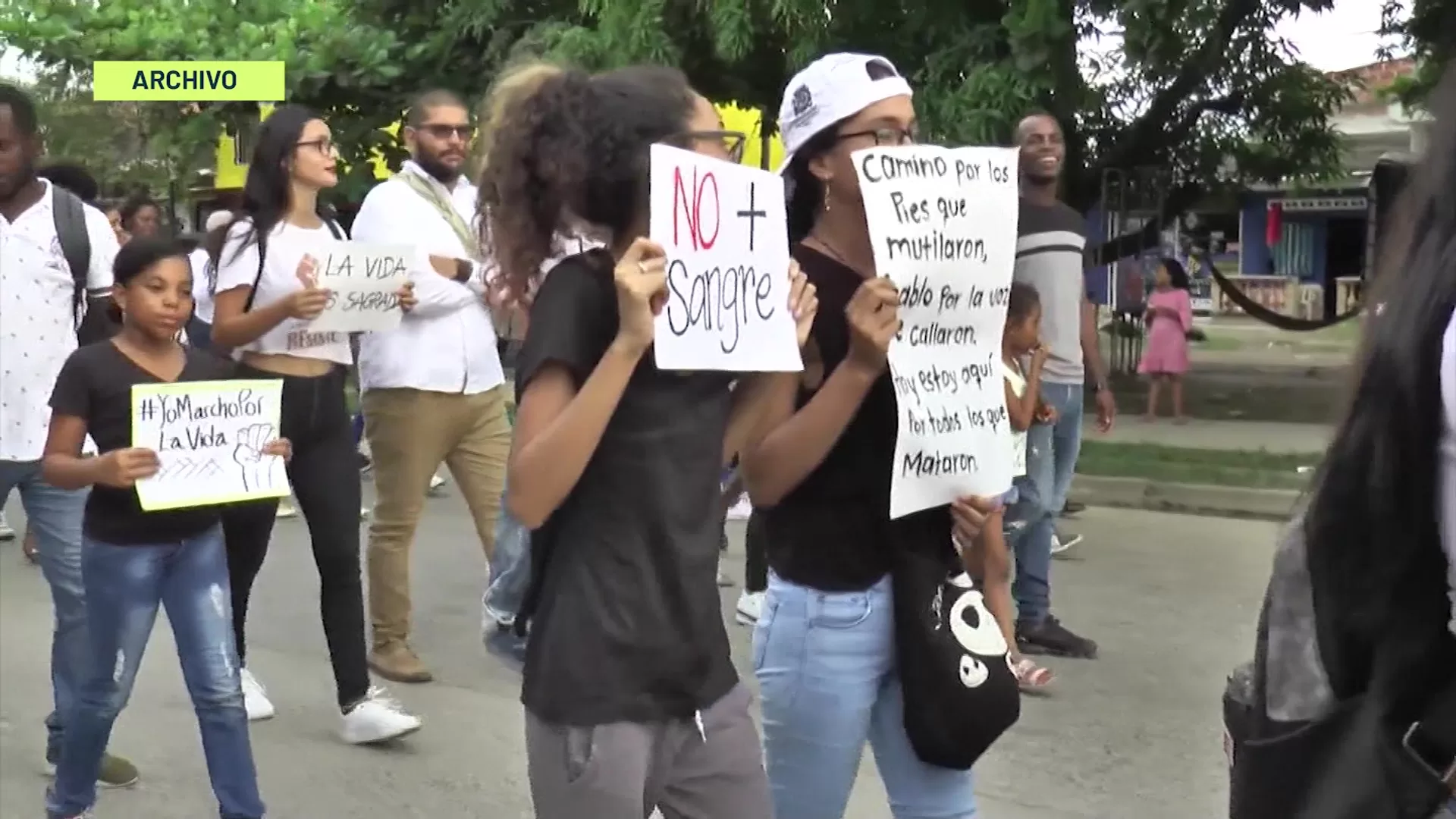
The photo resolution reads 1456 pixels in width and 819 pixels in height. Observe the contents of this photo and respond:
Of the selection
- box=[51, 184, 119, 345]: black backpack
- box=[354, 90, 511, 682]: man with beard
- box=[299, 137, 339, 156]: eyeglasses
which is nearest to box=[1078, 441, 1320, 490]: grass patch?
box=[354, 90, 511, 682]: man with beard

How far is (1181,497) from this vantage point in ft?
33.0

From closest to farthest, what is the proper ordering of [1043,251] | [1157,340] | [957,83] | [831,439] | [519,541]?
[831,439] < [519,541] < [1043,251] < [957,83] < [1157,340]

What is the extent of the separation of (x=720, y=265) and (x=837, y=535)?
1.71 feet

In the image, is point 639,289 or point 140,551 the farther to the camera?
point 140,551

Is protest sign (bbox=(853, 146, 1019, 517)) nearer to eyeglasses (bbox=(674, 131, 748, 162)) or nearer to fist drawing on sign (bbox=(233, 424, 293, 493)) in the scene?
eyeglasses (bbox=(674, 131, 748, 162))

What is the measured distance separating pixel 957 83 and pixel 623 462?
402 inches

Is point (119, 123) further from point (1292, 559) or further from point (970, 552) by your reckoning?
point (1292, 559)

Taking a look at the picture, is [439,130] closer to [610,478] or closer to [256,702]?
[256,702]

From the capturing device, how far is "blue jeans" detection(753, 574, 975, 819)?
2834mm

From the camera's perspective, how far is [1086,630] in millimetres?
6781

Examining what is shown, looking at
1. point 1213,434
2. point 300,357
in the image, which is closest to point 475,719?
point 300,357

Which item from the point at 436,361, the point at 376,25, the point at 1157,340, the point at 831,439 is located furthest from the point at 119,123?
the point at 831,439

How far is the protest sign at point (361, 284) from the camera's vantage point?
5070 millimetres

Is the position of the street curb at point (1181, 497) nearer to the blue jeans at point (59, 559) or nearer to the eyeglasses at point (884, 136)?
the blue jeans at point (59, 559)
